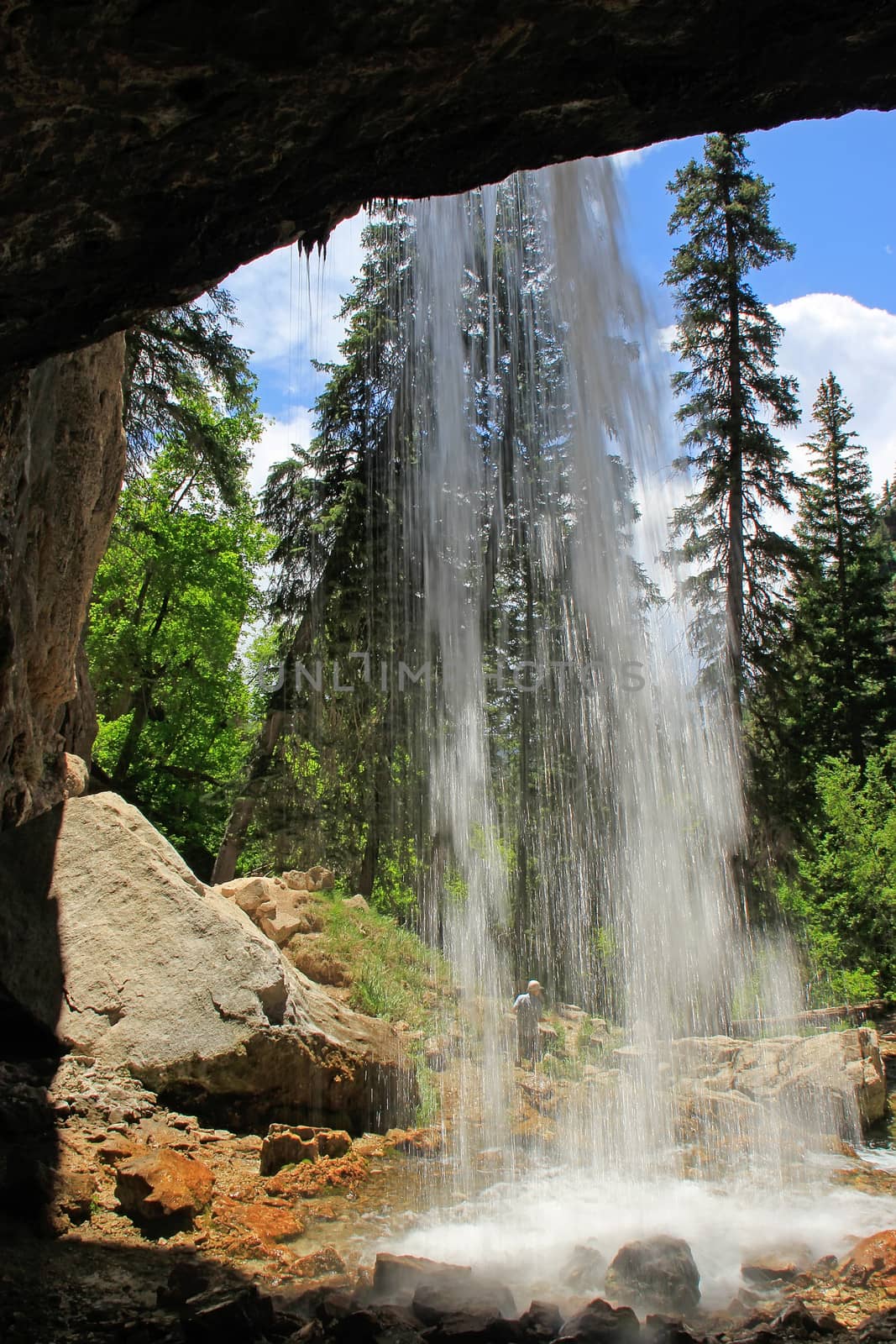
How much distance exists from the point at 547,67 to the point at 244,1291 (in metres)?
5.25

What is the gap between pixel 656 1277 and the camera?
16.9 feet

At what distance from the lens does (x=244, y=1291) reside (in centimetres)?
401

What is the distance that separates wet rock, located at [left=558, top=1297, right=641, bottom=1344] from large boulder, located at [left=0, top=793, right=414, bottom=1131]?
11.3 ft

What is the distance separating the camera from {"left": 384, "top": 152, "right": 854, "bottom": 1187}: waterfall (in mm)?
15688

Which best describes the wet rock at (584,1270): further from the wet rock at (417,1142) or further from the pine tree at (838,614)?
the pine tree at (838,614)

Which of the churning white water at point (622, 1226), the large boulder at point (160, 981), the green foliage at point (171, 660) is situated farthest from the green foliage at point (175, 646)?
the churning white water at point (622, 1226)

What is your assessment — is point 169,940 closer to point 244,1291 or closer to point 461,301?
point 244,1291

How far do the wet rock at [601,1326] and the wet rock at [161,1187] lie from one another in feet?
7.65

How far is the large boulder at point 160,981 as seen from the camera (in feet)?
22.8

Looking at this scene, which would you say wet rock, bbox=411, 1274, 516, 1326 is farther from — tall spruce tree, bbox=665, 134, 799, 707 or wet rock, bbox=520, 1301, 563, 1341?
tall spruce tree, bbox=665, 134, 799, 707

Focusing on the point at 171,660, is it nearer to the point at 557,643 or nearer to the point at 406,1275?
the point at 557,643

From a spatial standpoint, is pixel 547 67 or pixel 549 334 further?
pixel 549 334

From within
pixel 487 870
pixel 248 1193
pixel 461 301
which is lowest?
pixel 248 1193

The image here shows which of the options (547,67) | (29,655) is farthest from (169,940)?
(547,67)
